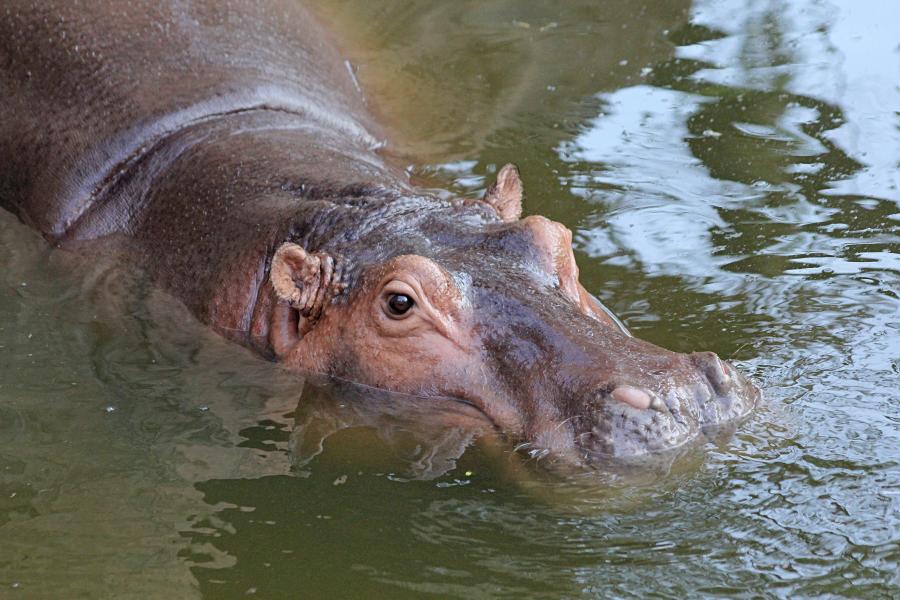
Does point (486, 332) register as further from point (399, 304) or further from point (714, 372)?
point (714, 372)

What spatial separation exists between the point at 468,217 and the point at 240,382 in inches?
46.7

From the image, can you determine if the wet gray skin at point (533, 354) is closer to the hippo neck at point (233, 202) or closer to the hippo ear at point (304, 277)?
the hippo ear at point (304, 277)

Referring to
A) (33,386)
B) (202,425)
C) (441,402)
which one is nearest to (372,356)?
(441,402)

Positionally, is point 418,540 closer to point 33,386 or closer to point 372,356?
point 372,356

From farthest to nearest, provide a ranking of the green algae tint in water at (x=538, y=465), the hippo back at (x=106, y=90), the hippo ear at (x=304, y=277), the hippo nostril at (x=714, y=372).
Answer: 1. the hippo back at (x=106, y=90)
2. the hippo ear at (x=304, y=277)
3. the hippo nostril at (x=714, y=372)
4. the green algae tint in water at (x=538, y=465)

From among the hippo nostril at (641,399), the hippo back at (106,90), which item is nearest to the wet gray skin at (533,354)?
the hippo nostril at (641,399)

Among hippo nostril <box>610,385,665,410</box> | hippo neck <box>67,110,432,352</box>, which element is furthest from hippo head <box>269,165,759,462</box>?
hippo neck <box>67,110,432,352</box>

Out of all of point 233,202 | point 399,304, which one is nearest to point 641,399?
point 399,304

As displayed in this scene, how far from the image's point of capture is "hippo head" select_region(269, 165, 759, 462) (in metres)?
4.13

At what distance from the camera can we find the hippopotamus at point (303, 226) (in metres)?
4.30

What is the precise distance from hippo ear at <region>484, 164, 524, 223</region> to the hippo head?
0.03 ft

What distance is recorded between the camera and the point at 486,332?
15.1 feet

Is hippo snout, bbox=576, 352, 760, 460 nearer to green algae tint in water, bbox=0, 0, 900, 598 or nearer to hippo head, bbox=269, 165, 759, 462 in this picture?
hippo head, bbox=269, 165, 759, 462

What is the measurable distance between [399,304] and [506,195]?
119cm
